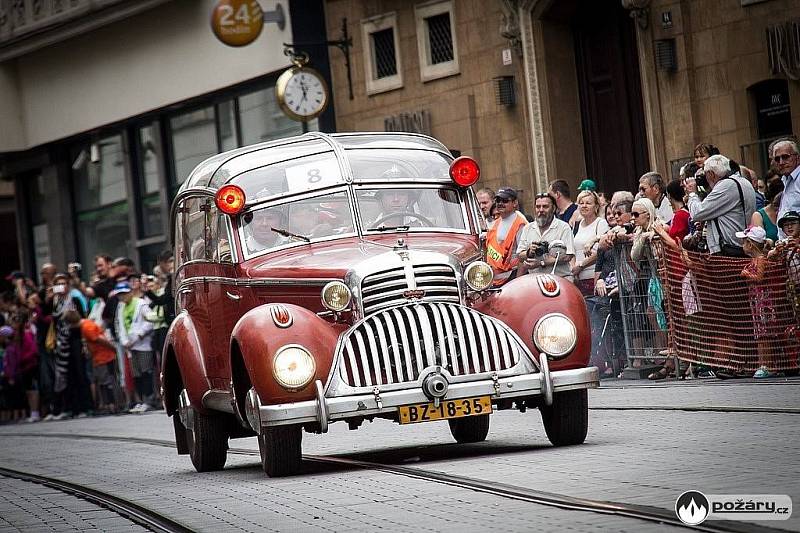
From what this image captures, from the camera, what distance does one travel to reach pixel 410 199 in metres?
12.8

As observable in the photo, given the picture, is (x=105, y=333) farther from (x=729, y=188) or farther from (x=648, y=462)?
(x=648, y=462)

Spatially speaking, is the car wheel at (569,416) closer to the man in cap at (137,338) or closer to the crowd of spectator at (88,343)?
the crowd of spectator at (88,343)

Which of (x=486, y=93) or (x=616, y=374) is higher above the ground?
(x=486, y=93)

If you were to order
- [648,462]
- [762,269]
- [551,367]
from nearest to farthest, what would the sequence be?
[648,462] → [551,367] → [762,269]

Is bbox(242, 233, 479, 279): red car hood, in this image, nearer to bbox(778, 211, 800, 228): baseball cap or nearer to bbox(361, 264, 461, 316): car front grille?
bbox(361, 264, 461, 316): car front grille

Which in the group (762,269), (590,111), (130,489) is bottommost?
(130,489)

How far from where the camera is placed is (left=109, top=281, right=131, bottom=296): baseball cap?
2653cm

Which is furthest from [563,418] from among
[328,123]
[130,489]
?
[328,123]

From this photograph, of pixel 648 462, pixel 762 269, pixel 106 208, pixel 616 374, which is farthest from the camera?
pixel 106 208

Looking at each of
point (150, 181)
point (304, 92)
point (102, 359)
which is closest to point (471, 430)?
point (102, 359)

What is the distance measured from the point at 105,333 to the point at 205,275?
14.4 metres

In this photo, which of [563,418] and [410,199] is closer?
[563,418]

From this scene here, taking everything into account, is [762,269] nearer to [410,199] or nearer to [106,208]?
[410,199]

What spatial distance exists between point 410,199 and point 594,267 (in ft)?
21.4
